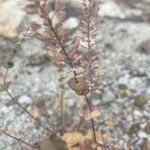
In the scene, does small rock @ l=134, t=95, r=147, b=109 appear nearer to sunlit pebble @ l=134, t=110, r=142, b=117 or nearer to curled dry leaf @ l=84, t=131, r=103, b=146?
sunlit pebble @ l=134, t=110, r=142, b=117

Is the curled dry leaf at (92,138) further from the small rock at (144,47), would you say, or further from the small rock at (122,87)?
the small rock at (144,47)

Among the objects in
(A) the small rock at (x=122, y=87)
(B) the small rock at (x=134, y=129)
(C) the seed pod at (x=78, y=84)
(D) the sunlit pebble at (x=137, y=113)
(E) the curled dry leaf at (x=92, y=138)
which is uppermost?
(C) the seed pod at (x=78, y=84)

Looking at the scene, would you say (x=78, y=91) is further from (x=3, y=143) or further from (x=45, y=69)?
(x=45, y=69)

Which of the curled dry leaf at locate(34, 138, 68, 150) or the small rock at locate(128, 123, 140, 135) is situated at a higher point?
the curled dry leaf at locate(34, 138, 68, 150)

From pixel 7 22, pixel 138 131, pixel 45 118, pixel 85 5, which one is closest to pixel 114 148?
pixel 138 131

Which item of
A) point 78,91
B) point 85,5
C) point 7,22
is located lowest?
point 7,22

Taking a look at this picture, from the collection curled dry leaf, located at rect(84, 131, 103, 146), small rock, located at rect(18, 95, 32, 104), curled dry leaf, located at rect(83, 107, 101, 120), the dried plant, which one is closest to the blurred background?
small rock, located at rect(18, 95, 32, 104)

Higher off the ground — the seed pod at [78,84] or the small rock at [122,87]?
the seed pod at [78,84]

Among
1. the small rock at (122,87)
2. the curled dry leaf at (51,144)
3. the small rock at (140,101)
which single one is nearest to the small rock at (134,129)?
the small rock at (140,101)
